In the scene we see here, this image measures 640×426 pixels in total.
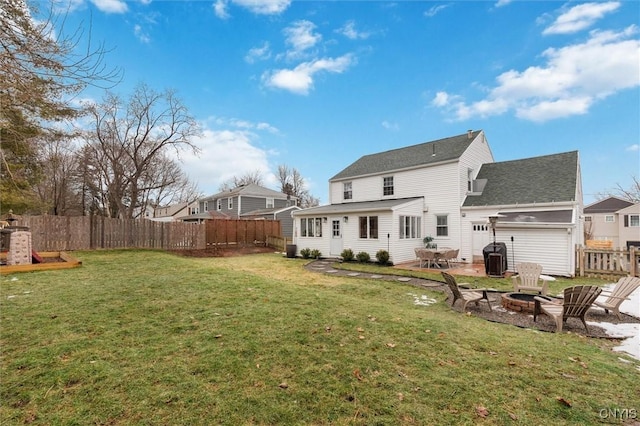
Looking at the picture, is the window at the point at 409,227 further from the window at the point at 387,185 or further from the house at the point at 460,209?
the window at the point at 387,185

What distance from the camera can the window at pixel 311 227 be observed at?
17.9 m

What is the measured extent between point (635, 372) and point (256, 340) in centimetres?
459

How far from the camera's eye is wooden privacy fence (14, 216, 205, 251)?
13.7 m

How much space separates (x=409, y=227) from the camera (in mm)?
15453

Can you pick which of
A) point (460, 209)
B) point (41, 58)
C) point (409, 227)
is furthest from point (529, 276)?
point (41, 58)

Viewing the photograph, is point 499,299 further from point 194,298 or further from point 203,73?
point 203,73

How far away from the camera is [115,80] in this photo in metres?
3.66

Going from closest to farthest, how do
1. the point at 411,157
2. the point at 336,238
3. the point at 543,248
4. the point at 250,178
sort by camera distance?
the point at 543,248
the point at 336,238
the point at 411,157
the point at 250,178

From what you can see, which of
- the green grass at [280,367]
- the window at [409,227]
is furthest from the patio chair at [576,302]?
the window at [409,227]

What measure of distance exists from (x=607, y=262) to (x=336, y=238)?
448 inches

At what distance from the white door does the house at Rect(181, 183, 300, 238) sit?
42.5 feet

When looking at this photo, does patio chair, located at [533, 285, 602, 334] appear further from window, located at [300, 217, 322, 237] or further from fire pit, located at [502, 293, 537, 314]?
window, located at [300, 217, 322, 237]

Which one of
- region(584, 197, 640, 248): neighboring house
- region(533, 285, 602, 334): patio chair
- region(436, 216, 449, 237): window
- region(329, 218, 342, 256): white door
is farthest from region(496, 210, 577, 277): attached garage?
region(584, 197, 640, 248): neighboring house

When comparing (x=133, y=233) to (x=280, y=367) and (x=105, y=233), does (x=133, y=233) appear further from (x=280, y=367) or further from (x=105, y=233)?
(x=280, y=367)
